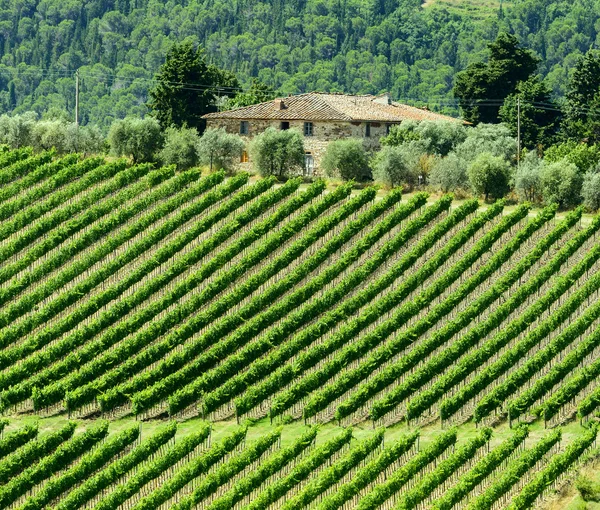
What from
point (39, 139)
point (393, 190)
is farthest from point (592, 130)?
point (39, 139)

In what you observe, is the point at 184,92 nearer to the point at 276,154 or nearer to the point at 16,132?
the point at 16,132

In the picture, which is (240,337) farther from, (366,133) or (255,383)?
(366,133)

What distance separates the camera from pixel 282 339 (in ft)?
193

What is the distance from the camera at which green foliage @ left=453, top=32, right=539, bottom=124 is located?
4006 inches

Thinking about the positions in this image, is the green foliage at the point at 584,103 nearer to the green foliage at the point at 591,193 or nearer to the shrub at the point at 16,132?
the green foliage at the point at 591,193

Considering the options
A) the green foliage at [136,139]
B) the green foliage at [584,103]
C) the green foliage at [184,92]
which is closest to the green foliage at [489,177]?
the green foliage at [136,139]

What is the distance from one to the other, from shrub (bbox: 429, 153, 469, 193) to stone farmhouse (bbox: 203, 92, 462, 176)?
1032 centimetres

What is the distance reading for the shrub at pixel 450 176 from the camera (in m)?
72.8

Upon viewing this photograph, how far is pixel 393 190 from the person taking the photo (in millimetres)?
69062

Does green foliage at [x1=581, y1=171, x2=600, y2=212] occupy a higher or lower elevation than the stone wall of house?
lower

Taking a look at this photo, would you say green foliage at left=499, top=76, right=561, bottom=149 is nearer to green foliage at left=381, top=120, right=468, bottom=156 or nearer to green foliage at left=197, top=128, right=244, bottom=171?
green foliage at left=381, top=120, right=468, bottom=156

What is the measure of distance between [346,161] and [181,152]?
8.36 meters

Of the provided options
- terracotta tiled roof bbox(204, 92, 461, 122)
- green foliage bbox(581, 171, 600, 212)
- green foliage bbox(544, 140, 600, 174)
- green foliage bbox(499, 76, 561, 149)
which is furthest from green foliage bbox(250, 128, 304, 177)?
green foliage bbox(499, 76, 561, 149)

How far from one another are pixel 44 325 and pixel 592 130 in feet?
152
